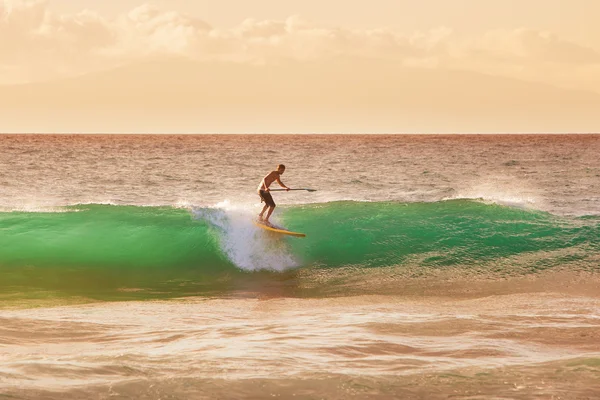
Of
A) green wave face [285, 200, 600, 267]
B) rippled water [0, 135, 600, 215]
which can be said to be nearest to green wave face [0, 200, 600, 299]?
green wave face [285, 200, 600, 267]

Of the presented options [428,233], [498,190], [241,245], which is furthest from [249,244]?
[498,190]

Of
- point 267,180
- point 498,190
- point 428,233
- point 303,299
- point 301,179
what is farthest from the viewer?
point 301,179

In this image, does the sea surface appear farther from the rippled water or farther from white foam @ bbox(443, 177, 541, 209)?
white foam @ bbox(443, 177, 541, 209)

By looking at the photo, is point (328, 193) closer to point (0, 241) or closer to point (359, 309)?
point (0, 241)

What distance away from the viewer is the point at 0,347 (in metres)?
7.25

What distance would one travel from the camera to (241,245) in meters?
16.3

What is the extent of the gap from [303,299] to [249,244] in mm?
3961

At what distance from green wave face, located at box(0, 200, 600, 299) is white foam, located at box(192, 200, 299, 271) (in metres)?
0.03

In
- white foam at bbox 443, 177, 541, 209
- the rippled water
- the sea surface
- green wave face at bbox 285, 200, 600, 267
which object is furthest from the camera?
white foam at bbox 443, 177, 541, 209

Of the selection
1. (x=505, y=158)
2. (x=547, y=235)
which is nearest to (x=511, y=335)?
(x=547, y=235)

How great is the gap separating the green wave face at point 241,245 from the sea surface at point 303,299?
0.07 metres

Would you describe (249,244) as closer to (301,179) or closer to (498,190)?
(301,179)

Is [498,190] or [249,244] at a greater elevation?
[498,190]

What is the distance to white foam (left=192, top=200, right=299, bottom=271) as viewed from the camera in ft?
50.3
